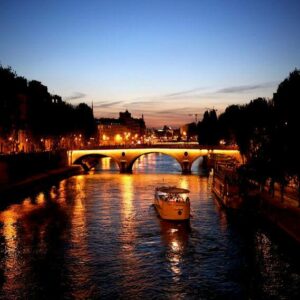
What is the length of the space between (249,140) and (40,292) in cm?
5907

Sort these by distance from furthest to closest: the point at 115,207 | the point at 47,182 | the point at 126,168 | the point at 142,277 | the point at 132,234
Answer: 1. the point at 126,168
2. the point at 47,182
3. the point at 115,207
4. the point at 132,234
5. the point at 142,277

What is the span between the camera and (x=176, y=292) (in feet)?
85.7

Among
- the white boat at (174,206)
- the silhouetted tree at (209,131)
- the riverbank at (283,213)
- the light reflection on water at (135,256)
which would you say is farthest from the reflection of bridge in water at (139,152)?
the white boat at (174,206)

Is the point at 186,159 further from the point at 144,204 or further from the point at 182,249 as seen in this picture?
the point at 182,249

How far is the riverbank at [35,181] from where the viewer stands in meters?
61.3

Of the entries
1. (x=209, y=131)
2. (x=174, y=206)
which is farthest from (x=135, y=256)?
(x=209, y=131)

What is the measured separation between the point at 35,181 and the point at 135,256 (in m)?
42.7

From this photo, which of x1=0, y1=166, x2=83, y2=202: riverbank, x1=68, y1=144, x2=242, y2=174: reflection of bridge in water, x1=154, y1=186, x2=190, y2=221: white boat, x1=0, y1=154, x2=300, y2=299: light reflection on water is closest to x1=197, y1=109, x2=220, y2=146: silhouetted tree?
x1=68, y1=144, x2=242, y2=174: reflection of bridge in water

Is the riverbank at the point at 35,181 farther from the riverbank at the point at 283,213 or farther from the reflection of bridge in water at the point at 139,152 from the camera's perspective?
the riverbank at the point at 283,213

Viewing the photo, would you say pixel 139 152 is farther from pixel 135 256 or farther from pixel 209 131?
pixel 135 256

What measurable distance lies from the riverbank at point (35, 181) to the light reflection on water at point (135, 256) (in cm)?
857

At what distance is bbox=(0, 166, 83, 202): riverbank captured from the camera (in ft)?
201

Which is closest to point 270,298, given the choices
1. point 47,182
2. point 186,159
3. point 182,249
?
point 182,249

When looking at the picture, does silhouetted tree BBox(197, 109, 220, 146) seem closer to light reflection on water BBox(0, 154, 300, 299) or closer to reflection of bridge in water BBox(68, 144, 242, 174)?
reflection of bridge in water BBox(68, 144, 242, 174)
